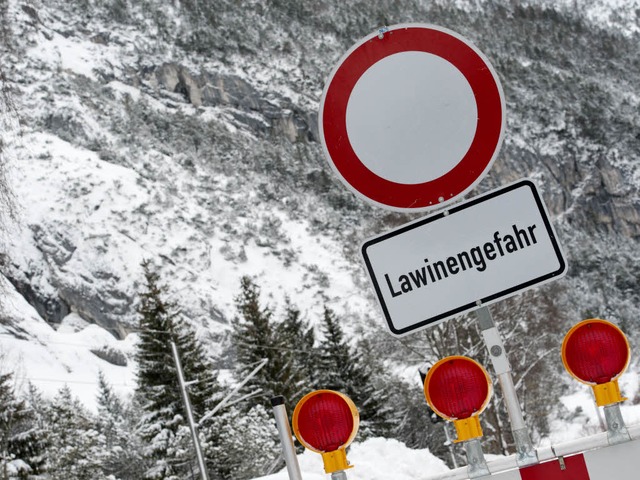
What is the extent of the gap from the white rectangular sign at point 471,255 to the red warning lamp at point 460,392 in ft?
0.56

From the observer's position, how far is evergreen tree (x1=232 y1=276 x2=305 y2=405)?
40.4 meters

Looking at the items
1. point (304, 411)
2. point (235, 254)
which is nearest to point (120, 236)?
point (235, 254)

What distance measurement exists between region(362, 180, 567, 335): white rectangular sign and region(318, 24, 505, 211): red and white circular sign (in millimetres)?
118

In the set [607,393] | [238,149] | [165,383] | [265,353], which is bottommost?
[607,393]

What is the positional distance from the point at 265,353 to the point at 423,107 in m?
39.8

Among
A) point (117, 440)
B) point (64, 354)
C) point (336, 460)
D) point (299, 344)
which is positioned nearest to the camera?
point (336, 460)

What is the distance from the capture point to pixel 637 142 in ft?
369

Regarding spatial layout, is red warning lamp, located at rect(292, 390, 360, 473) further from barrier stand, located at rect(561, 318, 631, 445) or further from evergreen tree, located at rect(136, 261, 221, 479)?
evergreen tree, located at rect(136, 261, 221, 479)

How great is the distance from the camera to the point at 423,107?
2.12 m

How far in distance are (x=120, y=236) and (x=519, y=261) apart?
321 ft

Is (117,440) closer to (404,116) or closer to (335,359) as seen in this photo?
(335,359)

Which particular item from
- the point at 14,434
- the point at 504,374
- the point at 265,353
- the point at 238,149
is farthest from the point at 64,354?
the point at 504,374

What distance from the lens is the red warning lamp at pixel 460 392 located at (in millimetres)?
1870

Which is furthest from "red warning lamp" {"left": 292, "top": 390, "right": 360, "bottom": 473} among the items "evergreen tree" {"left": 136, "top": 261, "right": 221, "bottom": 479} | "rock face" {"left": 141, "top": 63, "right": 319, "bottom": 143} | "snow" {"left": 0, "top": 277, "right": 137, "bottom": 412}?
"rock face" {"left": 141, "top": 63, "right": 319, "bottom": 143}
